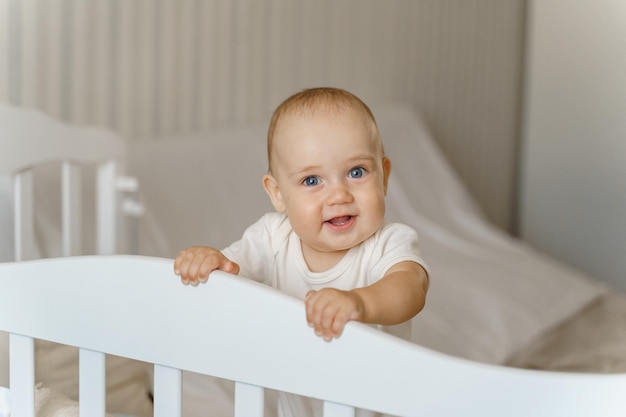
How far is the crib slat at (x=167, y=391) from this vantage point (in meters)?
0.65

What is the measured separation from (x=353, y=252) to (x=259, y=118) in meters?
1.13

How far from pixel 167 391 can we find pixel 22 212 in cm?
62

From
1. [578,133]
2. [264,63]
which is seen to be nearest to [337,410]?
[264,63]

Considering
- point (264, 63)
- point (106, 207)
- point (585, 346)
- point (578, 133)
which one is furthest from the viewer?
point (578, 133)

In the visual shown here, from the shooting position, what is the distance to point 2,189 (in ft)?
4.35

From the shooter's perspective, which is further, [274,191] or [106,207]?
[106,207]

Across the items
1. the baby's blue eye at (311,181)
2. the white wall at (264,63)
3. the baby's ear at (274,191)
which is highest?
the white wall at (264,63)

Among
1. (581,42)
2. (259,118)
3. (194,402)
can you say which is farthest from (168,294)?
(581,42)

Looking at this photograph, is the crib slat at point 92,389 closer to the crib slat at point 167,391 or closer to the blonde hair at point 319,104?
the crib slat at point 167,391

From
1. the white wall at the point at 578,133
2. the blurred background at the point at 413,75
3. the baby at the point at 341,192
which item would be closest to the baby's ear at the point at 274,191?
the baby at the point at 341,192

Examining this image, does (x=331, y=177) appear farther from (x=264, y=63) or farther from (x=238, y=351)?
(x=264, y=63)

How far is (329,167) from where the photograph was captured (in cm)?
83

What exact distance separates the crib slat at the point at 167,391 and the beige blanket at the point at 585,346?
1.13 m

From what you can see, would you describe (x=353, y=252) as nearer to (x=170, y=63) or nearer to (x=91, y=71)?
(x=91, y=71)
